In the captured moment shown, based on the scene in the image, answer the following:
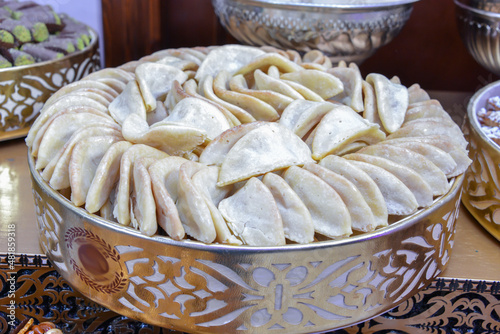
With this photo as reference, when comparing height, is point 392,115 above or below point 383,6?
below

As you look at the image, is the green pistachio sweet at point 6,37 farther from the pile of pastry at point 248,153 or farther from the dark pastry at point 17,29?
the pile of pastry at point 248,153

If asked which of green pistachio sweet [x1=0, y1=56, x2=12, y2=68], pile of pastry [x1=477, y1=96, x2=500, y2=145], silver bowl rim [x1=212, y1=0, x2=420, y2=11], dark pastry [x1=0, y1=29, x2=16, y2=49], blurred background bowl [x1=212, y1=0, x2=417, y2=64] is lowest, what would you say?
green pistachio sweet [x1=0, y1=56, x2=12, y2=68]

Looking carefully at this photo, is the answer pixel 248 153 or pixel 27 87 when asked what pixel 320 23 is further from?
pixel 27 87

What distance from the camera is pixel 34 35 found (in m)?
1.27

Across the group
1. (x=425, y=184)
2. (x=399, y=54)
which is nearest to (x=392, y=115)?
(x=425, y=184)

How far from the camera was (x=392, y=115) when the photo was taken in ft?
2.99

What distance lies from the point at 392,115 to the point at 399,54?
0.85 metres

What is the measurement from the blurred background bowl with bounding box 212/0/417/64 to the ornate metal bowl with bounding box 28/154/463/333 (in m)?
0.57

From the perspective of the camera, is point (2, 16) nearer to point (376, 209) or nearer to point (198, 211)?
point (198, 211)

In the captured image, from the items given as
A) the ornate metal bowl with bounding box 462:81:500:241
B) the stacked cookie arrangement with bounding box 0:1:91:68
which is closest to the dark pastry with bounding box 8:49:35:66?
the stacked cookie arrangement with bounding box 0:1:91:68

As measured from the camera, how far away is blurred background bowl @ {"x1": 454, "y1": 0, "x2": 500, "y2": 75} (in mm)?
1217

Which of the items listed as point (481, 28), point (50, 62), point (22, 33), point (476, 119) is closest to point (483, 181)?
point (476, 119)

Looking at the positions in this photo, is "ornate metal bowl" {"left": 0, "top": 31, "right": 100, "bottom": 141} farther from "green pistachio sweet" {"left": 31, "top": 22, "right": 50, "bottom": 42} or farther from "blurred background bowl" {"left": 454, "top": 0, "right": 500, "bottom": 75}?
"blurred background bowl" {"left": 454, "top": 0, "right": 500, "bottom": 75}

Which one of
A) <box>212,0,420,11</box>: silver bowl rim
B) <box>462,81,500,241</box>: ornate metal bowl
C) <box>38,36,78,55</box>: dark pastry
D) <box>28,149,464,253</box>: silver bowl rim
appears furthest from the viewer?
<box>38,36,78,55</box>: dark pastry
